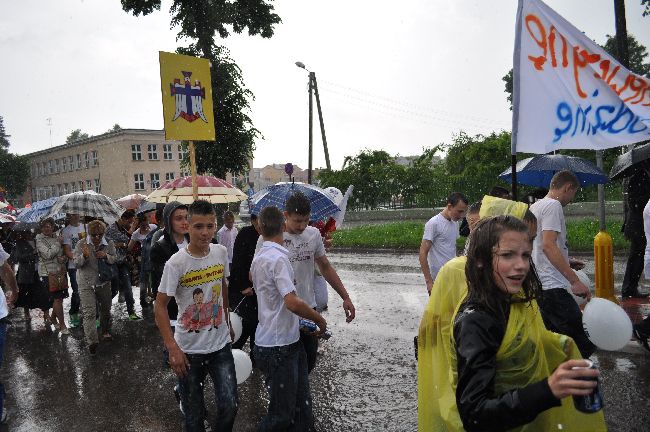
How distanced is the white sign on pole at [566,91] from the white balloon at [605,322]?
4.39 feet

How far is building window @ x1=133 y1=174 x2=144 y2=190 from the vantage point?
201 ft

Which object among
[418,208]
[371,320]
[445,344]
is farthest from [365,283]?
[418,208]

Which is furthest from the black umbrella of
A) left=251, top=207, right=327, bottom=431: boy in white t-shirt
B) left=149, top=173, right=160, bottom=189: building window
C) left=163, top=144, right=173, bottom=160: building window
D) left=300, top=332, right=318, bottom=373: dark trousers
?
left=163, top=144, right=173, bottom=160: building window

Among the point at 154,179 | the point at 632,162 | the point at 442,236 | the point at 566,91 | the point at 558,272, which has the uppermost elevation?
the point at 154,179

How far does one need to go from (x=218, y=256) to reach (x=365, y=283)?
737cm

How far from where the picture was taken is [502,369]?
68.0 inches

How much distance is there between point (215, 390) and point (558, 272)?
2692 mm

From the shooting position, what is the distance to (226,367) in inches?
137

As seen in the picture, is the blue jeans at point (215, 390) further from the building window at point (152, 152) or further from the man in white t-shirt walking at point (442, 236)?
the building window at point (152, 152)

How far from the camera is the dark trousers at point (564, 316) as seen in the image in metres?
3.85

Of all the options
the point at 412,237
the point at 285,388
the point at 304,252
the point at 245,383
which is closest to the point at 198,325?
the point at 285,388

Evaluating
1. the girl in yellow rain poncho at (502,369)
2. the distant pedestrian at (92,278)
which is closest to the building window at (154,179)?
the distant pedestrian at (92,278)

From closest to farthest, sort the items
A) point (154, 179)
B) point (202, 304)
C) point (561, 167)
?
point (202, 304)
point (561, 167)
point (154, 179)

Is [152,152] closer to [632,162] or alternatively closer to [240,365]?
[632,162]
